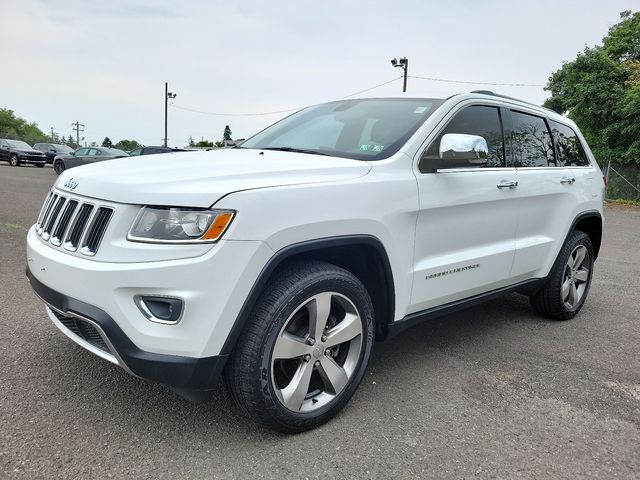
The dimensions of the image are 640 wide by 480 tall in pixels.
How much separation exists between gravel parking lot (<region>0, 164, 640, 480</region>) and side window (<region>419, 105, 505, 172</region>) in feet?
4.40

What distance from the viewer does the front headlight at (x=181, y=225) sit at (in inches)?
82.2

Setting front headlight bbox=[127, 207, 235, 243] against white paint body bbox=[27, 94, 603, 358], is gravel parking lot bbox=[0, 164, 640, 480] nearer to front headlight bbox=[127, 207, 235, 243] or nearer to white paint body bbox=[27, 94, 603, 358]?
white paint body bbox=[27, 94, 603, 358]

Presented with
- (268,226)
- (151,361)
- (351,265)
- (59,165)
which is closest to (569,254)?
(351,265)

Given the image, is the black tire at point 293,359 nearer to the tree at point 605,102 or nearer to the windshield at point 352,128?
the windshield at point 352,128

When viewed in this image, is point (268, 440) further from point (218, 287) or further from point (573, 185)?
point (573, 185)

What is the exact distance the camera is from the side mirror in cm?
285

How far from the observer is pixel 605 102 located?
21.7 metres

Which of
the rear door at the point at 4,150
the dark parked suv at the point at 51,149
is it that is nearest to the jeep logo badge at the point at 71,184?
the rear door at the point at 4,150

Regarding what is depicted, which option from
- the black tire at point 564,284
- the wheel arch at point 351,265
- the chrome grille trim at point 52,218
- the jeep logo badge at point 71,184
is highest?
the jeep logo badge at point 71,184

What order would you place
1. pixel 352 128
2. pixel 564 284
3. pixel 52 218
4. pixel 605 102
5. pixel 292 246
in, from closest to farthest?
pixel 292 246 < pixel 52 218 < pixel 352 128 < pixel 564 284 < pixel 605 102

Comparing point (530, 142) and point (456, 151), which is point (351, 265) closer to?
point (456, 151)

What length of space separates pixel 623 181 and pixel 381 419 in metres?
21.7

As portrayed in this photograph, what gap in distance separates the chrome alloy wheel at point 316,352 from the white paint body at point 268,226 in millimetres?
324

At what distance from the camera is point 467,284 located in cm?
327
